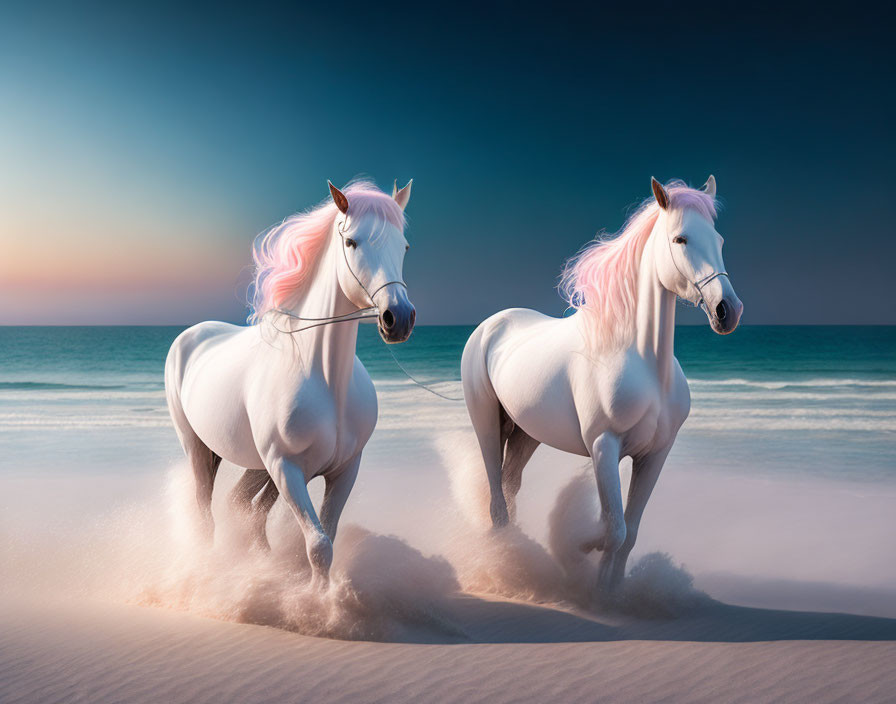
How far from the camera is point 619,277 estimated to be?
3.42 metres

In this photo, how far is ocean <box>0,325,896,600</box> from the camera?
445 cm

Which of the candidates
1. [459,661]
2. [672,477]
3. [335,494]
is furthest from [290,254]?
[672,477]

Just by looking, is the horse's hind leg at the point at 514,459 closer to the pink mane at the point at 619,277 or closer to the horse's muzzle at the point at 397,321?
the pink mane at the point at 619,277

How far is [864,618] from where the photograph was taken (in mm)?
3301

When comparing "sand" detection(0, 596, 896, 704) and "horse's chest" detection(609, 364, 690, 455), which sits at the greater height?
"horse's chest" detection(609, 364, 690, 455)

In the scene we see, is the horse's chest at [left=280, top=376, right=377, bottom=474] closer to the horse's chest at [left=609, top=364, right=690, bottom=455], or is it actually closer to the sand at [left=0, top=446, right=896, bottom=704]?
the sand at [left=0, top=446, right=896, bottom=704]

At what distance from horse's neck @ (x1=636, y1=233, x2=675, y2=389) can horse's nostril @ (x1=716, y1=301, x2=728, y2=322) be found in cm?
29

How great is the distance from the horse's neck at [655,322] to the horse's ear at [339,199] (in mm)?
1478

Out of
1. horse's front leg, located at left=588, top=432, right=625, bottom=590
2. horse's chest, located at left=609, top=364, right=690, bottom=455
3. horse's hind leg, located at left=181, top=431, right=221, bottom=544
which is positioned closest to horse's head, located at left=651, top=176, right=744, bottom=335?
horse's chest, located at left=609, top=364, right=690, bottom=455

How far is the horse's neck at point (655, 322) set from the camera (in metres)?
3.29

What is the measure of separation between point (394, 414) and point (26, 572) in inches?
323

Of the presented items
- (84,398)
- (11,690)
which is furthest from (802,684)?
(84,398)

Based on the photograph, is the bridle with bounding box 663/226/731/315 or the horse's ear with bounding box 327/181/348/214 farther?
the bridle with bounding box 663/226/731/315

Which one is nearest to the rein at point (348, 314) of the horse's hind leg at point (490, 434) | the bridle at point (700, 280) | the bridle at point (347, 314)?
the bridle at point (347, 314)
